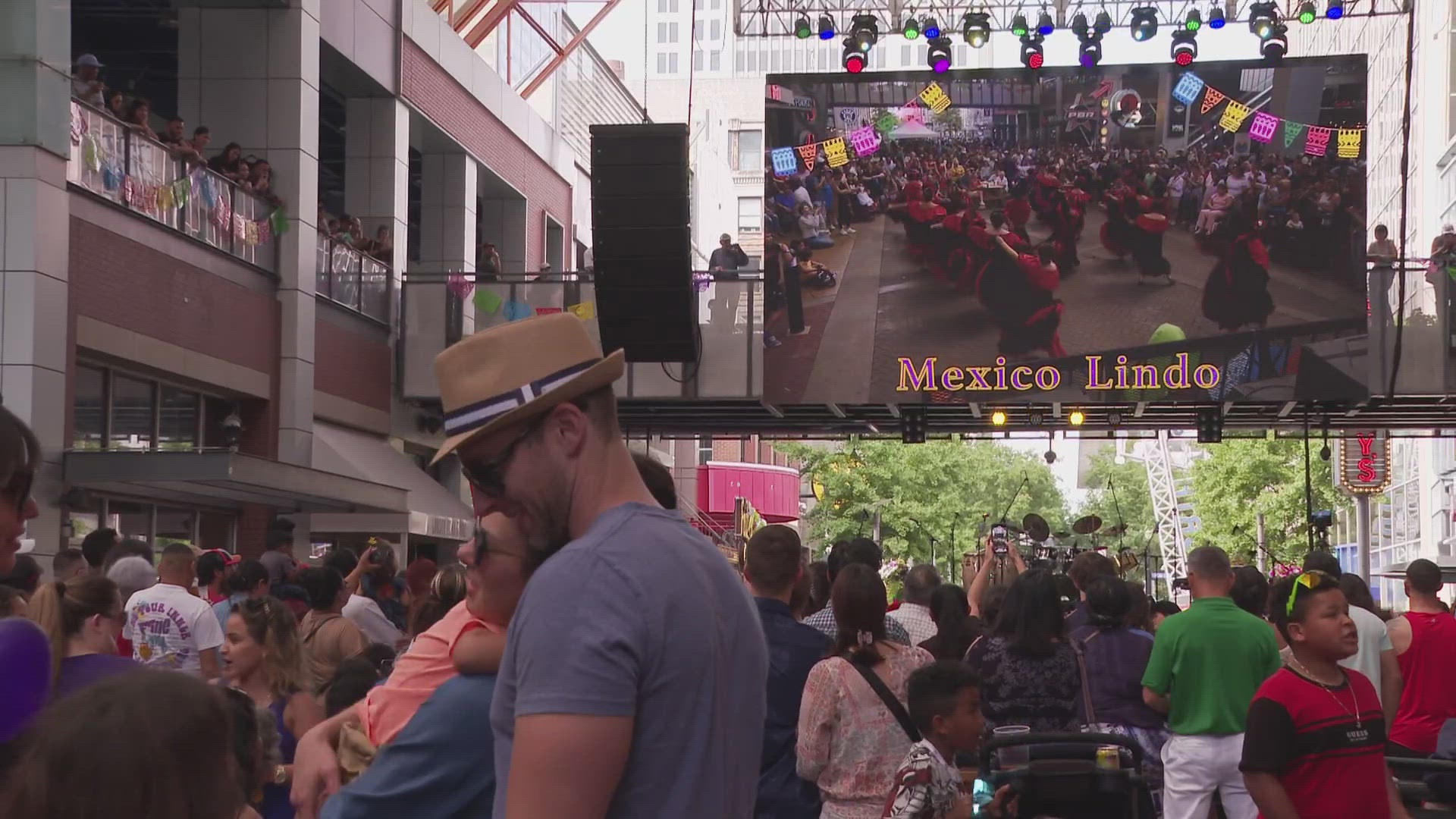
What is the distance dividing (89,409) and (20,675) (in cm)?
1549

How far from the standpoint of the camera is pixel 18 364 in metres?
14.7

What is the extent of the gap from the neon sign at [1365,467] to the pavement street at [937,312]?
13.5 meters

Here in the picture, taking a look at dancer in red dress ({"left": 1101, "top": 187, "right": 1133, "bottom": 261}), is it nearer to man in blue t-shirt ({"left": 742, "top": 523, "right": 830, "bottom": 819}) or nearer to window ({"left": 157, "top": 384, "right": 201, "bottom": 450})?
window ({"left": 157, "top": 384, "right": 201, "bottom": 450})

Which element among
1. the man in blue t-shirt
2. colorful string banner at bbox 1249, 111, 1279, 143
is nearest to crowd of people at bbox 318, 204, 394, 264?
colorful string banner at bbox 1249, 111, 1279, 143

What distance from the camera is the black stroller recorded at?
655 centimetres

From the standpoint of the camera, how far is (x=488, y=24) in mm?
29969

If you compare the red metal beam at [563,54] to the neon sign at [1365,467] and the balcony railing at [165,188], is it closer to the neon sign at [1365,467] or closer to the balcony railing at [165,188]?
the balcony railing at [165,188]

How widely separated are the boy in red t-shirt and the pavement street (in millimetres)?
16006

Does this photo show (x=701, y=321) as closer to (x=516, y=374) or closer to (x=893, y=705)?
(x=893, y=705)

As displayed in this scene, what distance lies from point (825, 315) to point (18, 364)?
10.2 metres

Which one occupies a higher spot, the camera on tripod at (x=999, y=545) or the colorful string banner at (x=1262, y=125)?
the colorful string banner at (x=1262, y=125)

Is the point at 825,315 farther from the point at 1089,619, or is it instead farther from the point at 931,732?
the point at 931,732

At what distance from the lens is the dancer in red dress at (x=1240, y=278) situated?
21.1 meters

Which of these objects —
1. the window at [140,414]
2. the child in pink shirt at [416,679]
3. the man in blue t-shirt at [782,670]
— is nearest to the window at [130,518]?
the window at [140,414]
